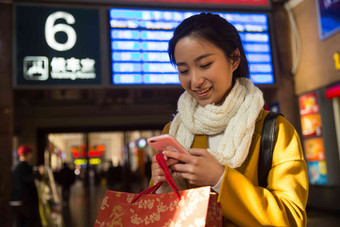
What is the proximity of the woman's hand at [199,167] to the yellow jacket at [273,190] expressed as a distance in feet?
0.10

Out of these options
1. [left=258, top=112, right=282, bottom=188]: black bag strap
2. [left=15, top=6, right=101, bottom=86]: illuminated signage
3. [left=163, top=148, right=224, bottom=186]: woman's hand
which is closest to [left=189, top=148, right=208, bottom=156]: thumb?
[left=163, top=148, right=224, bottom=186]: woman's hand

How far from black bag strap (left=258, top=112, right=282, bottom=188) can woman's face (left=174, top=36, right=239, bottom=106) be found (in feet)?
0.61

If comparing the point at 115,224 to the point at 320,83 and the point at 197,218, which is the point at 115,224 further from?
the point at 320,83

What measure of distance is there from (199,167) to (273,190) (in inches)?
9.4

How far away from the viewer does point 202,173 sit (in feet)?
3.24

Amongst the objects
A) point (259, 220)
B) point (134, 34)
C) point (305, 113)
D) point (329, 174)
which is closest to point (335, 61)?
point (305, 113)

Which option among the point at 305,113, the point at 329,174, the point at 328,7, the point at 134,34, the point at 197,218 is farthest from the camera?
the point at 305,113

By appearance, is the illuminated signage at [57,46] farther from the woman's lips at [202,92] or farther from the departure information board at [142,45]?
the woman's lips at [202,92]

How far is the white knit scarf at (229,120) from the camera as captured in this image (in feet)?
3.52

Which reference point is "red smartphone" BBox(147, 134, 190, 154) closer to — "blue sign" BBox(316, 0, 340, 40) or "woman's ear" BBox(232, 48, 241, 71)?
"woman's ear" BBox(232, 48, 241, 71)

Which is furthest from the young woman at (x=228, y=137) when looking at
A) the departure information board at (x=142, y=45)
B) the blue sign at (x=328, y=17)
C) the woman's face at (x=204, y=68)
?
the blue sign at (x=328, y=17)

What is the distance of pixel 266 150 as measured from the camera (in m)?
1.10

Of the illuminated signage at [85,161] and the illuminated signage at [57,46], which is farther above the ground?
the illuminated signage at [57,46]

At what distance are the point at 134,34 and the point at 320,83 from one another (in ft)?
11.0
